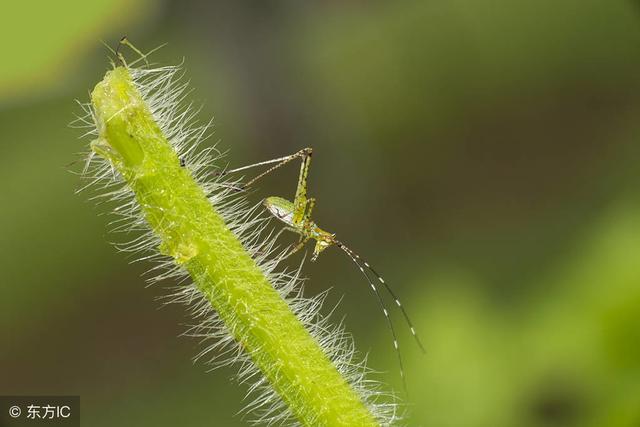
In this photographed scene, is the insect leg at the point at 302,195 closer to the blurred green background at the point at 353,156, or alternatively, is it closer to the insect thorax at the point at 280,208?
the insect thorax at the point at 280,208

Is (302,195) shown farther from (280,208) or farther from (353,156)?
(353,156)

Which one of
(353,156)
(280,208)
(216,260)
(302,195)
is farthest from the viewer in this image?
(353,156)

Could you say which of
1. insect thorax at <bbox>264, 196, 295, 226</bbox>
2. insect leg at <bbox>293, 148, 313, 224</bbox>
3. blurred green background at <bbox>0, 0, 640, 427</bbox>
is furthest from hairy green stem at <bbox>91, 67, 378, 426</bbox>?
blurred green background at <bbox>0, 0, 640, 427</bbox>

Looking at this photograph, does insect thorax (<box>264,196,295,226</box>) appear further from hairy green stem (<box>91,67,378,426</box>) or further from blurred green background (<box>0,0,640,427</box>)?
blurred green background (<box>0,0,640,427</box>)

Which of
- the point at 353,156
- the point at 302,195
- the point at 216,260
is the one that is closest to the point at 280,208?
the point at 302,195

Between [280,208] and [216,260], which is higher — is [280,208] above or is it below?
above

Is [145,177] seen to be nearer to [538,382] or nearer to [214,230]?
[214,230]

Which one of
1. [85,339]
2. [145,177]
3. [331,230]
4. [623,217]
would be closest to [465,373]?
[623,217]
